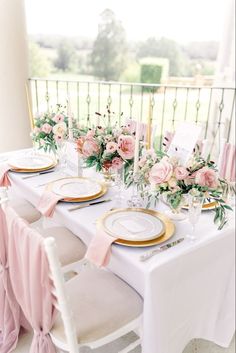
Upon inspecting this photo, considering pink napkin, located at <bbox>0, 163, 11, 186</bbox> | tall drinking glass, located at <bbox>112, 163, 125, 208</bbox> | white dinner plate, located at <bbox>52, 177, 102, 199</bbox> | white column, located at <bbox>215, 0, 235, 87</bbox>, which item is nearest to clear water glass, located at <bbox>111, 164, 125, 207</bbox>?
tall drinking glass, located at <bbox>112, 163, 125, 208</bbox>

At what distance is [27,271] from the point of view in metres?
1.07

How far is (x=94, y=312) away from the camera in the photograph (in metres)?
1.16

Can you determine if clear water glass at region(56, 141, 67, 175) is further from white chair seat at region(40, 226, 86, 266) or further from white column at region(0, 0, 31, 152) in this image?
white column at region(0, 0, 31, 152)

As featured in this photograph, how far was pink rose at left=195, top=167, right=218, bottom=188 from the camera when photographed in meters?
1.08

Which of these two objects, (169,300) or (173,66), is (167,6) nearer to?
(173,66)

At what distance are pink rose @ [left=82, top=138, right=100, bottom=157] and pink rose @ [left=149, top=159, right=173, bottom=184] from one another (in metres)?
0.37

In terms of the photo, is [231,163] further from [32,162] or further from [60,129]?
[32,162]

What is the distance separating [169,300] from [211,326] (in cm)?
39

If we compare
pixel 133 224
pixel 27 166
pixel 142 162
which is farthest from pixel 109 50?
pixel 133 224

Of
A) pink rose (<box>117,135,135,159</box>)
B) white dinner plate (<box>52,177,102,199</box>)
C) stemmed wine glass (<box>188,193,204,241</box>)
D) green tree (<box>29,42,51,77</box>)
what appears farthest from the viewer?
green tree (<box>29,42,51,77</box>)

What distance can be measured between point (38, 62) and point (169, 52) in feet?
17.3

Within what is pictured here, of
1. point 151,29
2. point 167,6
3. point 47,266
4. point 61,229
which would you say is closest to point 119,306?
point 47,266

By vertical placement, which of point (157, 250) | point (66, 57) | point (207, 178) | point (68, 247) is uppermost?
point (66, 57)

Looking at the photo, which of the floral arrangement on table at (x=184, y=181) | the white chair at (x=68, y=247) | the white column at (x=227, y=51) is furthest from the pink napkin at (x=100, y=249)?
the white column at (x=227, y=51)
